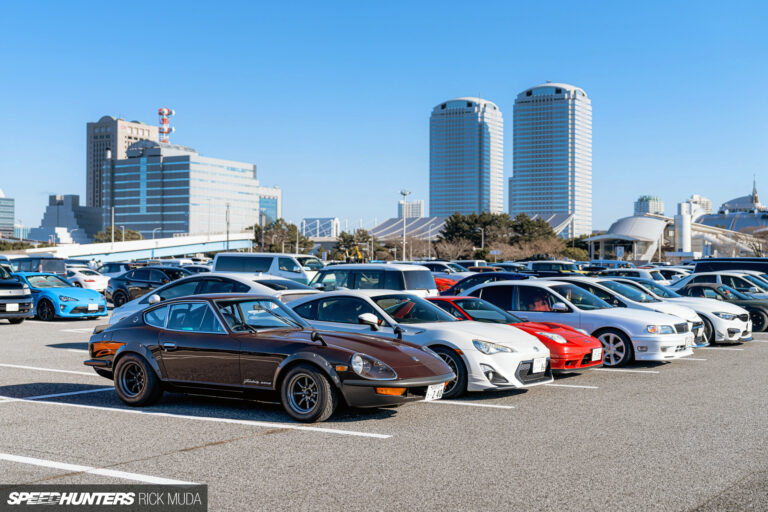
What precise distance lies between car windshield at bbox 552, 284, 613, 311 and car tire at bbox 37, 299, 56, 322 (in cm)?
1450

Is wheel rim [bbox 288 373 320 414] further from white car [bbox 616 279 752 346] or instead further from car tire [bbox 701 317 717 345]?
car tire [bbox 701 317 717 345]

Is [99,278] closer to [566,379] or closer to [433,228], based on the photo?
[566,379]

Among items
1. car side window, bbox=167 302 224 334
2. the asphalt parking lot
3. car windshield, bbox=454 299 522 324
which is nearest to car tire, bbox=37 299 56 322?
the asphalt parking lot

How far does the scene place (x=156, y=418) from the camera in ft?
26.1

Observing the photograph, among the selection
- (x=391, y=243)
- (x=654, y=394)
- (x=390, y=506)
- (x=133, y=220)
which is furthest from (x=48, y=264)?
(x=133, y=220)

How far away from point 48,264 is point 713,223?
602 feet

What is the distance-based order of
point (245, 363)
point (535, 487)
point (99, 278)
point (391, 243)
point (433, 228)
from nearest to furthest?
Answer: point (535, 487) < point (245, 363) < point (99, 278) < point (391, 243) < point (433, 228)

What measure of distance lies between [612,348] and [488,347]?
423 cm

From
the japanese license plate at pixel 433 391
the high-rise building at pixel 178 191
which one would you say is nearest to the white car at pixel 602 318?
the japanese license plate at pixel 433 391

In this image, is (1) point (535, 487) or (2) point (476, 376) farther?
(2) point (476, 376)

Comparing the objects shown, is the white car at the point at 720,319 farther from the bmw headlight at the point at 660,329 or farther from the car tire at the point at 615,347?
the car tire at the point at 615,347

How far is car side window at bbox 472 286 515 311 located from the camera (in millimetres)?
13195

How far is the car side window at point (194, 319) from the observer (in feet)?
27.5

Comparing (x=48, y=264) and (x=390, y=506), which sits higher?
(x=48, y=264)
